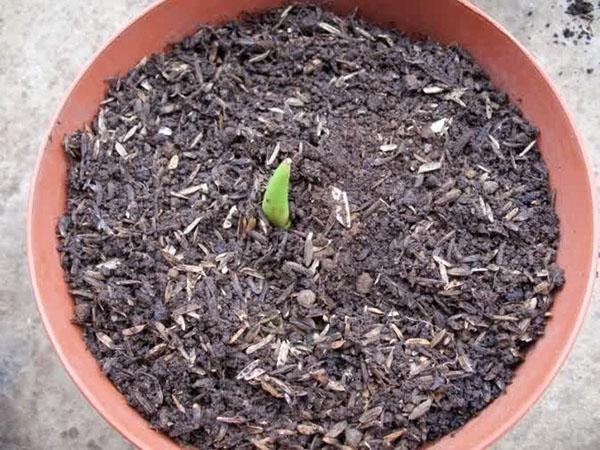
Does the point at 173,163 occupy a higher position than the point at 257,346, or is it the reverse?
the point at 173,163

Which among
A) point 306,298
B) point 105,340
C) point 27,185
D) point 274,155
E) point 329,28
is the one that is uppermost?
point 329,28

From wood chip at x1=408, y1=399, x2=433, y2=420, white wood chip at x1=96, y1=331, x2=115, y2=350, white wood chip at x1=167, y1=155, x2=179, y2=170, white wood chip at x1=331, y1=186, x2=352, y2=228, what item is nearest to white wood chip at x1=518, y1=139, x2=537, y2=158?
white wood chip at x1=331, y1=186, x2=352, y2=228

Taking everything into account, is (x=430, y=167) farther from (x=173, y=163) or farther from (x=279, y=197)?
(x=173, y=163)

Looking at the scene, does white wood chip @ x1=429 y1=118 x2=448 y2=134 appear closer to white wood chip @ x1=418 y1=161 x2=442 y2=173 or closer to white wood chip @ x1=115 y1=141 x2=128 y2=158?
white wood chip @ x1=418 y1=161 x2=442 y2=173

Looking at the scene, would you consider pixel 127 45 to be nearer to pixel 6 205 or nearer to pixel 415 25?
pixel 415 25

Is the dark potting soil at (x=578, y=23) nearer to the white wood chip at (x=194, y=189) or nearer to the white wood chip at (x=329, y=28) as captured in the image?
the white wood chip at (x=329, y=28)

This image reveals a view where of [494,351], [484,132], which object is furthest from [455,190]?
[494,351]

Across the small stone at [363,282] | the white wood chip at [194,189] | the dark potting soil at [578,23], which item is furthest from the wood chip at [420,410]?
the dark potting soil at [578,23]

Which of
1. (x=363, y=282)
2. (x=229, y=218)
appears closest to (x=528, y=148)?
(x=363, y=282)
